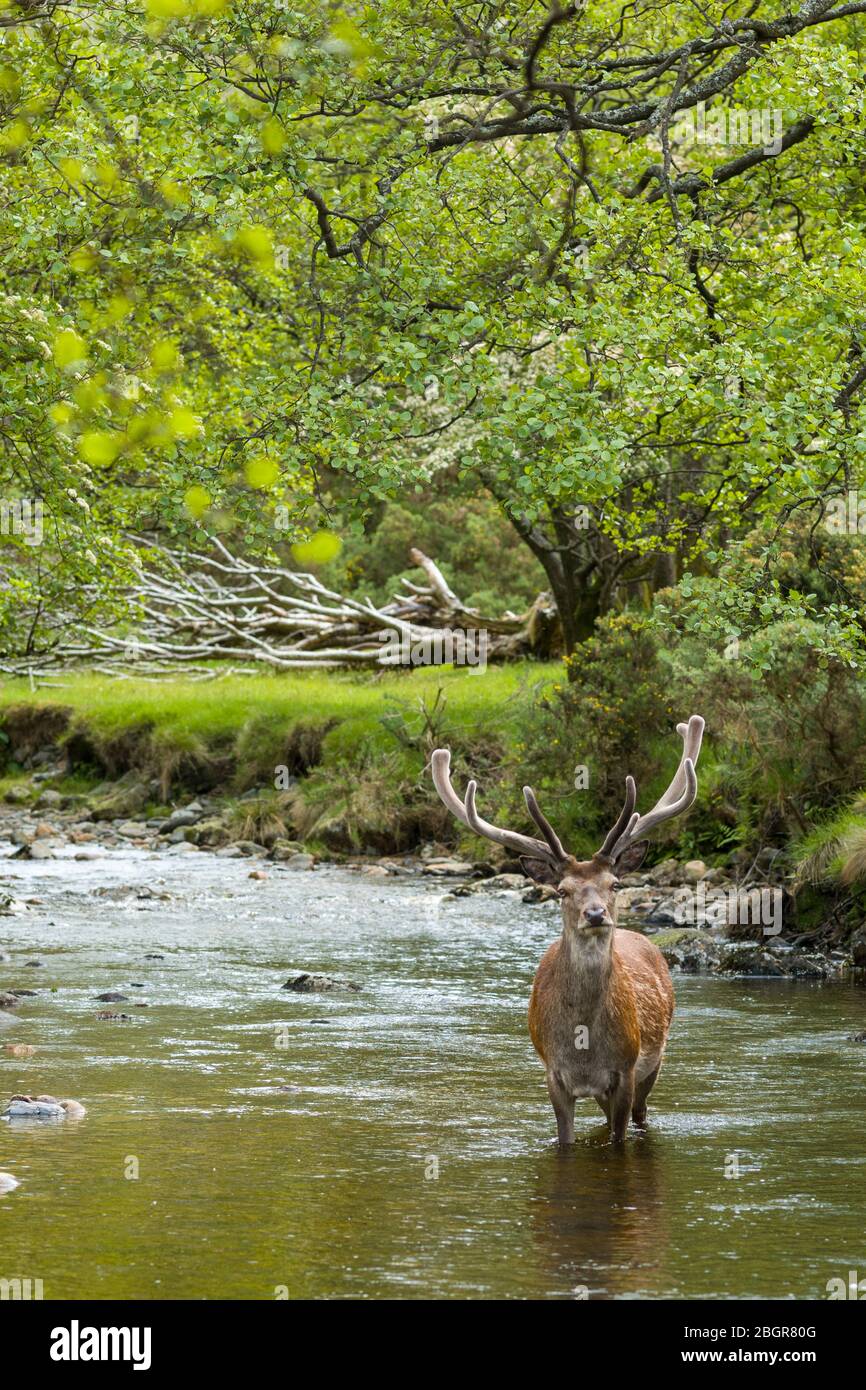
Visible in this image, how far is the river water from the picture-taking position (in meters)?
7.68

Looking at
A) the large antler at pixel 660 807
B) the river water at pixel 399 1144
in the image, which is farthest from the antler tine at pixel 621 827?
the river water at pixel 399 1144

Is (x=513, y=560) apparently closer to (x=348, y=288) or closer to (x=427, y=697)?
(x=427, y=697)

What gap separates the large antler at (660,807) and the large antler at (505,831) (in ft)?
0.83

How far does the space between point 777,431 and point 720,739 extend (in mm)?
8845

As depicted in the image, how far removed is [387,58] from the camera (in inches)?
585

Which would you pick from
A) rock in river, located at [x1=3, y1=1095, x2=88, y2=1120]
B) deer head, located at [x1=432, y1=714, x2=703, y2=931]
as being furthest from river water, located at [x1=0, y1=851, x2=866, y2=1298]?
deer head, located at [x1=432, y1=714, x2=703, y2=931]

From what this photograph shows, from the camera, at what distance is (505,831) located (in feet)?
32.3

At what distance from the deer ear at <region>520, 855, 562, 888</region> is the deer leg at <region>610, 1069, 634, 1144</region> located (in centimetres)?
112

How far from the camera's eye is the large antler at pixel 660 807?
9703 millimetres

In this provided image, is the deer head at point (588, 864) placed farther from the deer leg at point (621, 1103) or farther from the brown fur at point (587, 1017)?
the deer leg at point (621, 1103)

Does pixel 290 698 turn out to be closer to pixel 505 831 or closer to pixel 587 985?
pixel 505 831

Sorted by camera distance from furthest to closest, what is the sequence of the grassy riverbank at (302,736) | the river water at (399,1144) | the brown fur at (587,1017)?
the grassy riverbank at (302,736) < the brown fur at (587,1017) < the river water at (399,1144)

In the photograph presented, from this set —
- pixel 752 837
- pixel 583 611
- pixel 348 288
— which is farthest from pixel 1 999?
pixel 583 611

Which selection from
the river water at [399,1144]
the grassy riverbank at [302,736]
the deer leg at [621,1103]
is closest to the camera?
the river water at [399,1144]
